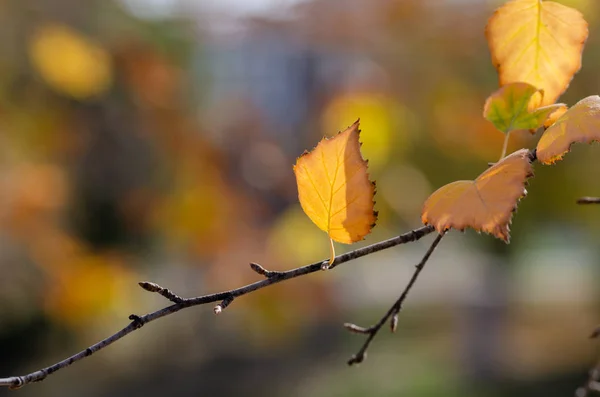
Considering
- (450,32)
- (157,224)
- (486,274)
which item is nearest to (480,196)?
(450,32)

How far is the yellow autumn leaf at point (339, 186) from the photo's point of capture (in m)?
0.41

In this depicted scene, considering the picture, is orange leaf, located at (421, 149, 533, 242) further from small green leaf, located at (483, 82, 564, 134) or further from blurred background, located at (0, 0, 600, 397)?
blurred background, located at (0, 0, 600, 397)

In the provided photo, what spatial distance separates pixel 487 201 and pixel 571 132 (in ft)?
0.20

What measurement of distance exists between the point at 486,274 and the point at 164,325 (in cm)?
237

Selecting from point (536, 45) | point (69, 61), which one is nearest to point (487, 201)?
point (536, 45)

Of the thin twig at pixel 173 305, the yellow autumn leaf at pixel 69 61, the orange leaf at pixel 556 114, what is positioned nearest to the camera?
the thin twig at pixel 173 305

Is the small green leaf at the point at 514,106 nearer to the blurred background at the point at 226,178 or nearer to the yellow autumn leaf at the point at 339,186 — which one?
the yellow autumn leaf at the point at 339,186

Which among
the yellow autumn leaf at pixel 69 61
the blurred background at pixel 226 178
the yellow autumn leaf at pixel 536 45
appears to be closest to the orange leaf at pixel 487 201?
the yellow autumn leaf at pixel 536 45

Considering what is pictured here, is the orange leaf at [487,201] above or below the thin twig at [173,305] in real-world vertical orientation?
above

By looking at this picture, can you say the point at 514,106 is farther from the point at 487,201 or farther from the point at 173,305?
the point at 173,305

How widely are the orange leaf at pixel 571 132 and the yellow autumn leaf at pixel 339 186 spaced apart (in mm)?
104

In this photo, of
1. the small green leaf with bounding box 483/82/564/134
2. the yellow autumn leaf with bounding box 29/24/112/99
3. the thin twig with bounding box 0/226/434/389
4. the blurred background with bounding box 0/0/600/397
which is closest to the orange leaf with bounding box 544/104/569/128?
the small green leaf with bounding box 483/82/564/134

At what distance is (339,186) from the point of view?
42cm

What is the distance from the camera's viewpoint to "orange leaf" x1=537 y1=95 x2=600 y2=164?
0.37 meters
